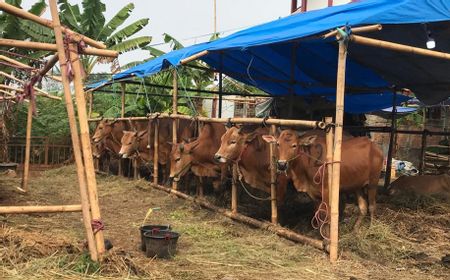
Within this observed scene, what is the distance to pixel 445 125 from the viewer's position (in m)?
19.2

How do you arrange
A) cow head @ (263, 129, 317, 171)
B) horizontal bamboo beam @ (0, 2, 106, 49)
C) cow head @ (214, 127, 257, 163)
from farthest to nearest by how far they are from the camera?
cow head @ (214, 127, 257, 163)
cow head @ (263, 129, 317, 171)
horizontal bamboo beam @ (0, 2, 106, 49)

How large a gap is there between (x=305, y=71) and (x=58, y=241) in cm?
748

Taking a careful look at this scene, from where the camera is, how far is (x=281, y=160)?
662 cm

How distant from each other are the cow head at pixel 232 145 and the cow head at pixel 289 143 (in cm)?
105

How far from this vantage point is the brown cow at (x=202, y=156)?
9.66 meters

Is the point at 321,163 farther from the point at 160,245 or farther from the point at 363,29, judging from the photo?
the point at 160,245

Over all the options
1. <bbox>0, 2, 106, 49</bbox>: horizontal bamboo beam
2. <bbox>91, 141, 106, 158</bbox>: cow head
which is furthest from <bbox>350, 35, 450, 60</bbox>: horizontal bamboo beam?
<bbox>91, 141, 106, 158</bbox>: cow head

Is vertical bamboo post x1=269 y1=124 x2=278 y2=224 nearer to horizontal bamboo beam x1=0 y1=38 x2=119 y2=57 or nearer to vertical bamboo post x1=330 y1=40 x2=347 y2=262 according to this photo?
vertical bamboo post x1=330 y1=40 x2=347 y2=262

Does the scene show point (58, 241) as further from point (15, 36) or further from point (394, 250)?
point (15, 36)

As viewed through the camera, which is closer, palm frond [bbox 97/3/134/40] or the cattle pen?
the cattle pen

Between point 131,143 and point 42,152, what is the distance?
18.7ft

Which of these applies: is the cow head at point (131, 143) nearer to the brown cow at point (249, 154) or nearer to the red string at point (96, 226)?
the brown cow at point (249, 154)

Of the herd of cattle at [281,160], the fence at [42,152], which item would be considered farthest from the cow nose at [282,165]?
the fence at [42,152]

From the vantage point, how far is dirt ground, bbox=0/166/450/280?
5020mm
